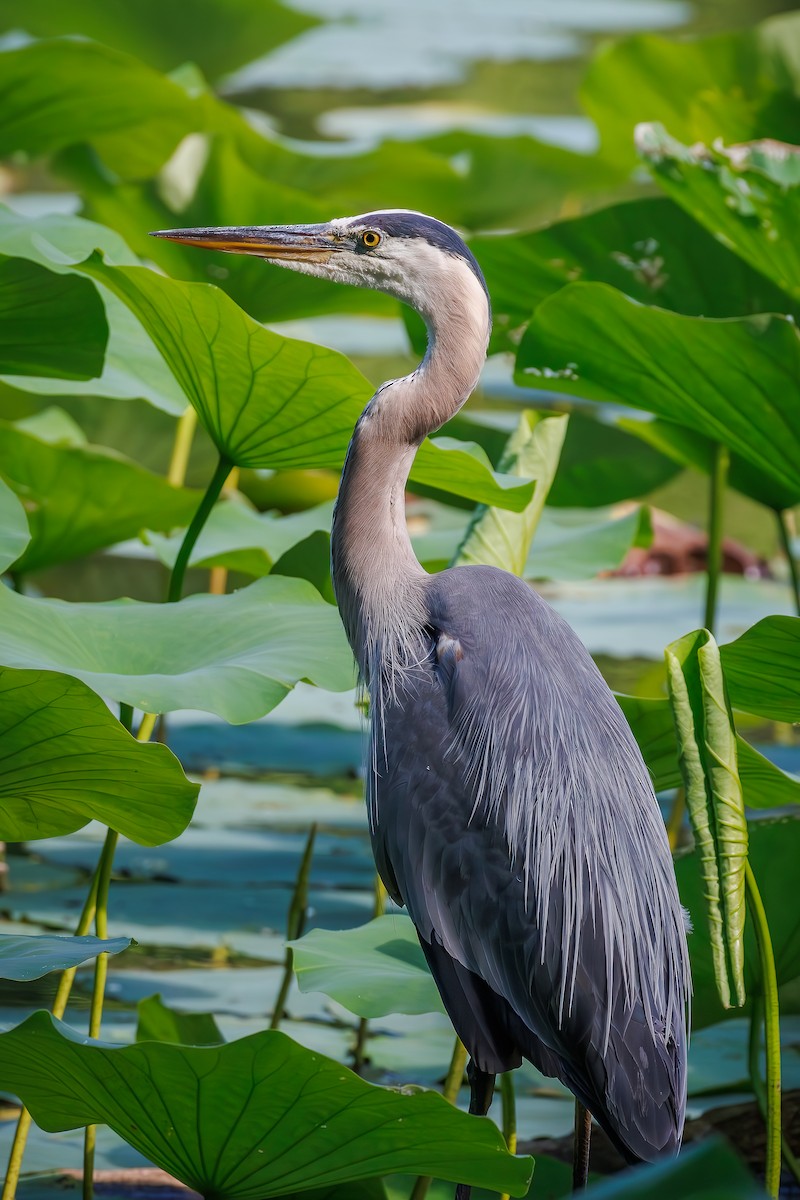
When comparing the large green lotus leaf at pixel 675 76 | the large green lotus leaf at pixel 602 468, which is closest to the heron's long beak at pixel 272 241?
the large green lotus leaf at pixel 602 468

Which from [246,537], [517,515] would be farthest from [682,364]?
[246,537]

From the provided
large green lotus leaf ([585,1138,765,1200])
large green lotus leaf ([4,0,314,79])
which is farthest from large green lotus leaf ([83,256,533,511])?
large green lotus leaf ([4,0,314,79])

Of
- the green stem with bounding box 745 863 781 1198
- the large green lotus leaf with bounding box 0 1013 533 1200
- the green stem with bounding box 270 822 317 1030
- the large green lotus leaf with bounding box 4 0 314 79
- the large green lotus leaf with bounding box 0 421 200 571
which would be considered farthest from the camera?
the large green lotus leaf with bounding box 4 0 314 79

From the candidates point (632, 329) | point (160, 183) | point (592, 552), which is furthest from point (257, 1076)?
point (160, 183)

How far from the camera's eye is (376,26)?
1177 centimetres

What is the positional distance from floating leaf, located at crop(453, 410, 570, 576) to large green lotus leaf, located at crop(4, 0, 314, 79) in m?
2.68

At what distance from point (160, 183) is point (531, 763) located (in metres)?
1.81

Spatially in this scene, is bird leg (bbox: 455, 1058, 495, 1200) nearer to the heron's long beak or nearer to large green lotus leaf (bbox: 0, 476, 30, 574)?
large green lotus leaf (bbox: 0, 476, 30, 574)

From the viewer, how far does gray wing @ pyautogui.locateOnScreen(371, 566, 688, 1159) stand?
174 cm

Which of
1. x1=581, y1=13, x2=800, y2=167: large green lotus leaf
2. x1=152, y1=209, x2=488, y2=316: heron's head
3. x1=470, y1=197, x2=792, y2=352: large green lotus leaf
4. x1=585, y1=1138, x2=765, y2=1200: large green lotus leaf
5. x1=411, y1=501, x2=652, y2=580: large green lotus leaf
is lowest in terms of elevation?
x1=585, y1=1138, x2=765, y2=1200: large green lotus leaf

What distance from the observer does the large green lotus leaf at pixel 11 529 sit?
70.9 inches

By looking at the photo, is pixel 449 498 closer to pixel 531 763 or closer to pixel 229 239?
pixel 229 239

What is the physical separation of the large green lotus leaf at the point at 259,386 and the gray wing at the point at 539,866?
244 mm

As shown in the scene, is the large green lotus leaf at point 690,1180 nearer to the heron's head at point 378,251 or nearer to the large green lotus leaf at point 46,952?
the large green lotus leaf at point 46,952
